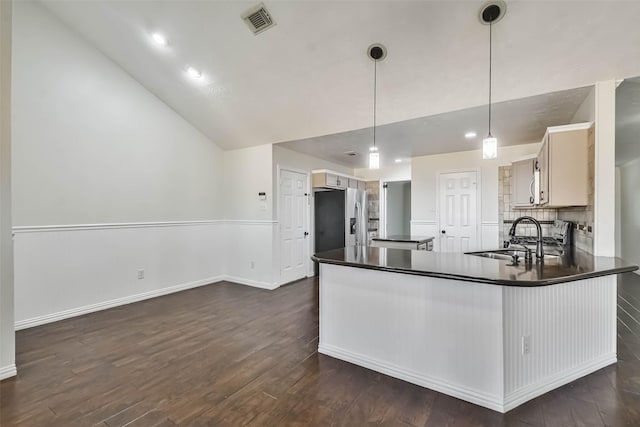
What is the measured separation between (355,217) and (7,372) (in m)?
4.97

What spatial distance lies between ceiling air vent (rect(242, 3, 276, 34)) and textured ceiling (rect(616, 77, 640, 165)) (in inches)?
130

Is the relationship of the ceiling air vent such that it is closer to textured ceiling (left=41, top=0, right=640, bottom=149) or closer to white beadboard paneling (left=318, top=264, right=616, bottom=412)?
textured ceiling (left=41, top=0, right=640, bottom=149)

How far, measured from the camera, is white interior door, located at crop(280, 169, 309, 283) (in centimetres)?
489

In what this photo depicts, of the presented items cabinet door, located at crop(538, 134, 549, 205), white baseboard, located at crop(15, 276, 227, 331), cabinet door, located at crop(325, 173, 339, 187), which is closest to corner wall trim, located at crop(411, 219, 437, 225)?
cabinet door, located at crop(325, 173, 339, 187)

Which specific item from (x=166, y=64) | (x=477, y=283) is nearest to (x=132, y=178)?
(x=166, y=64)

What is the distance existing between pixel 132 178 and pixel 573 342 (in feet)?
16.6

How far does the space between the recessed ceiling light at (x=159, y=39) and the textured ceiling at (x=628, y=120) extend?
179 inches

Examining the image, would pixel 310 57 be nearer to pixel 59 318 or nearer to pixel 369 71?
pixel 369 71

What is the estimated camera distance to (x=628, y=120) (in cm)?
404

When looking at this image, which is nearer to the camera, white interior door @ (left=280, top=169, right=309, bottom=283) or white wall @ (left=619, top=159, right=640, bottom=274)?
white interior door @ (left=280, top=169, right=309, bottom=283)

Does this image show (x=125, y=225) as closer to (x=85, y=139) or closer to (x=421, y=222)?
(x=85, y=139)

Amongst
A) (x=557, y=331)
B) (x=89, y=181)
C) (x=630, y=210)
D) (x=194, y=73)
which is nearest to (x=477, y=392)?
(x=557, y=331)

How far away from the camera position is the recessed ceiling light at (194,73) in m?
3.48

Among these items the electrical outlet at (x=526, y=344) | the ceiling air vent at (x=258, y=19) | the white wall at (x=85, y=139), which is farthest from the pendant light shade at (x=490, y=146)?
the white wall at (x=85, y=139)
